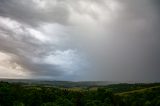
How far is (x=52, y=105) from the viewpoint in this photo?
15500 centimetres

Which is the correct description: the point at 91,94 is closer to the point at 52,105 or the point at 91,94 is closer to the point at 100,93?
the point at 100,93

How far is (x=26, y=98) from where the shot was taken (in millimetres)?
181375

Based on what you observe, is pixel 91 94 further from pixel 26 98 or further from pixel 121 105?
pixel 26 98

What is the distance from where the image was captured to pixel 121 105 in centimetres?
19250

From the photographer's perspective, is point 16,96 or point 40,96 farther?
point 40,96

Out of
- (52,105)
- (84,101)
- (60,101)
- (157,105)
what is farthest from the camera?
(157,105)

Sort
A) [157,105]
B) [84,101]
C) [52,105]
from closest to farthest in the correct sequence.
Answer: [52,105] → [84,101] → [157,105]

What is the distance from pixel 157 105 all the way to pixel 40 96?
307 feet

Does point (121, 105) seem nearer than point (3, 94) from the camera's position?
No

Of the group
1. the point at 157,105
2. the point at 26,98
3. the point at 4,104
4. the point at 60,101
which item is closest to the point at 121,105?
the point at 157,105

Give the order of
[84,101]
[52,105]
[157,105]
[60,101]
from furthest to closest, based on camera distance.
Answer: [157,105]
[84,101]
[60,101]
[52,105]

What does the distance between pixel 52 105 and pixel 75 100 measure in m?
32.7

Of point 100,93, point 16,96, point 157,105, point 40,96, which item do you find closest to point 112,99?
point 100,93

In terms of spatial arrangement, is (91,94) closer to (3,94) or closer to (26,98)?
(26,98)
